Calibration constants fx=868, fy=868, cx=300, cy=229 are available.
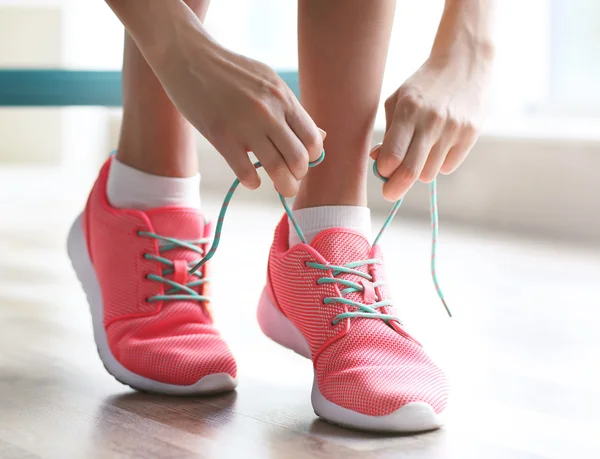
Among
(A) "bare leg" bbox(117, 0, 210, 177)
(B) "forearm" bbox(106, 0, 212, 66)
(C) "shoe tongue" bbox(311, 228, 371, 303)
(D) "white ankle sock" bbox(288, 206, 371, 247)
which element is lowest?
(C) "shoe tongue" bbox(311, 228, 371, 303)

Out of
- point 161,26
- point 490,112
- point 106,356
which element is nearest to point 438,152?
point 161,26

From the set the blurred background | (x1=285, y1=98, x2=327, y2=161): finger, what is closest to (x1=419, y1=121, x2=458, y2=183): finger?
(x1=285, y1=98, x2=327, y2=161): finger

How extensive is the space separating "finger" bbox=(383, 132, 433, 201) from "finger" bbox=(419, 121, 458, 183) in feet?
0.06

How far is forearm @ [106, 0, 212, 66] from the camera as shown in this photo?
67cm

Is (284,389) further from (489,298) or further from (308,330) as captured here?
(489,298)

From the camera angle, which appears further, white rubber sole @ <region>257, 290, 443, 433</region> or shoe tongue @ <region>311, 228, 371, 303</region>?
shoe tongue @ <region>311, 228, 371, 303</region>

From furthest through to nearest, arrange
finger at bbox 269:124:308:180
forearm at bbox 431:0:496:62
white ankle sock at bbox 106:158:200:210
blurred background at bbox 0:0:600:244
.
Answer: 1. blurred background at bbox 0:0:600:244
2. white ankle sock at bbox 106:158:200:210
3. forearm at bbox 431:0:496:62
4. finger at bbox 269:124:308:180

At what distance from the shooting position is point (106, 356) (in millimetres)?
812

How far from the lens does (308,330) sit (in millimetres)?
769

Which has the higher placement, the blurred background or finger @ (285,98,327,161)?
finger @ (285,98,327,161)

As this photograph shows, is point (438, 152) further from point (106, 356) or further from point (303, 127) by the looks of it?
point (106, 356)

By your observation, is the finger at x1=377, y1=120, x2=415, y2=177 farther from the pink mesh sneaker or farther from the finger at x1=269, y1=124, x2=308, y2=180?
the pink mesh sneaker

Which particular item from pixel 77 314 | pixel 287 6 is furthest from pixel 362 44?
pixel 287 6

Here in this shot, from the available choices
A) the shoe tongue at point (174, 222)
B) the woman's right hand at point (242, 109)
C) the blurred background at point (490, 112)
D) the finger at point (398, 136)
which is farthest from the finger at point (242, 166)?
the blurred background at point (490, 112)
